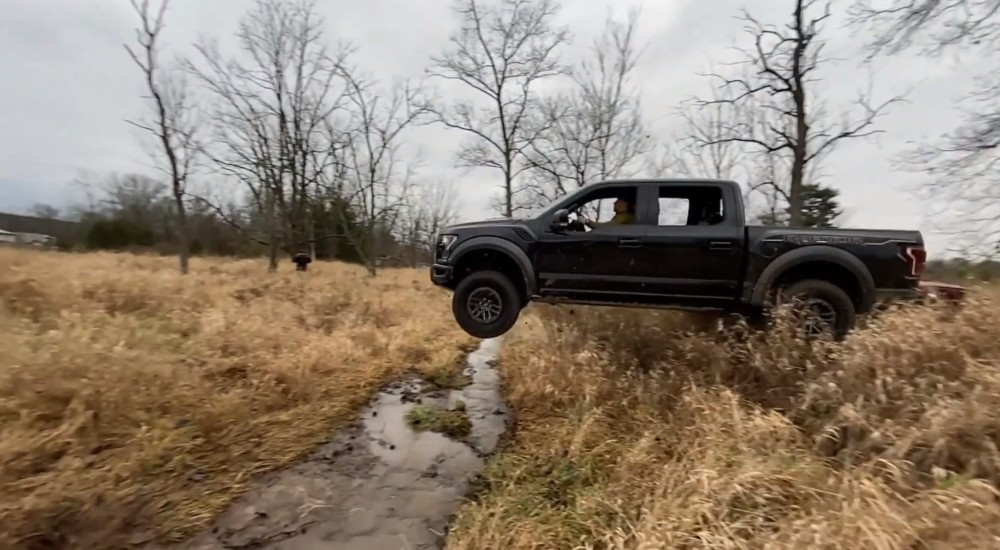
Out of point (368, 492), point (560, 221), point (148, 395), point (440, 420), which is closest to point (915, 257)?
point (560, 221)

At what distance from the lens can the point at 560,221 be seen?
5.48 m

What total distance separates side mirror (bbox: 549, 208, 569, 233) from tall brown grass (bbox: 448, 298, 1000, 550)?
1503 mm

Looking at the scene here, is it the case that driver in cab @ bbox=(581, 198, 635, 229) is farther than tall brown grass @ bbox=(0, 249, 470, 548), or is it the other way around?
driver in cab @ bbox=(581, 198, 635, 229)

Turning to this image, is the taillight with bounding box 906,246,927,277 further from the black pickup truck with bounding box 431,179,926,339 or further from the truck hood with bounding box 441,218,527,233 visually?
the truck hood with bounding box 441,218,527,233

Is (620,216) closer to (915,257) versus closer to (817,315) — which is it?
(817,315)

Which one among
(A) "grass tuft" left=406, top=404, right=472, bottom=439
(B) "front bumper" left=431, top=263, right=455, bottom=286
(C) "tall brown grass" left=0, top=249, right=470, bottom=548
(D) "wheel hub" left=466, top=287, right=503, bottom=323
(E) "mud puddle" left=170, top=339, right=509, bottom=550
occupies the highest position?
(B) "front bumper" left=431, top=263, right=455, bottom=286

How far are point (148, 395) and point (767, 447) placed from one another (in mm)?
5058

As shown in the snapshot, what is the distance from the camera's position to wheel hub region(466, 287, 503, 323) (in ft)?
18.6

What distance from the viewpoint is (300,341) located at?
6621 mm

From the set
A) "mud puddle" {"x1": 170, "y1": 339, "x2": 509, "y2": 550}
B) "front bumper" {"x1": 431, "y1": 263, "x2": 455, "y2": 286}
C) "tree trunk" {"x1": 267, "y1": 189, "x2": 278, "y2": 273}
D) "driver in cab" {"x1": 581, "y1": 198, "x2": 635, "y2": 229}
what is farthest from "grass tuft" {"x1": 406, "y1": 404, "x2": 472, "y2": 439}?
"tree trunk" {"x1": 267, "y1": 189, "x2": 278, "y2": 273}

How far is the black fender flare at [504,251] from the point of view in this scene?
5.48 metres

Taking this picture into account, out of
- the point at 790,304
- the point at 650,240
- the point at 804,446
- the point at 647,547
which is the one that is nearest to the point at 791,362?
the point at 790,304

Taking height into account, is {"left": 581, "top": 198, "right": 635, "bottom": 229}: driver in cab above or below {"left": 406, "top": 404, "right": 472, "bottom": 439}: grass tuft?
above

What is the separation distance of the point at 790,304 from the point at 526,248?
2.61m
